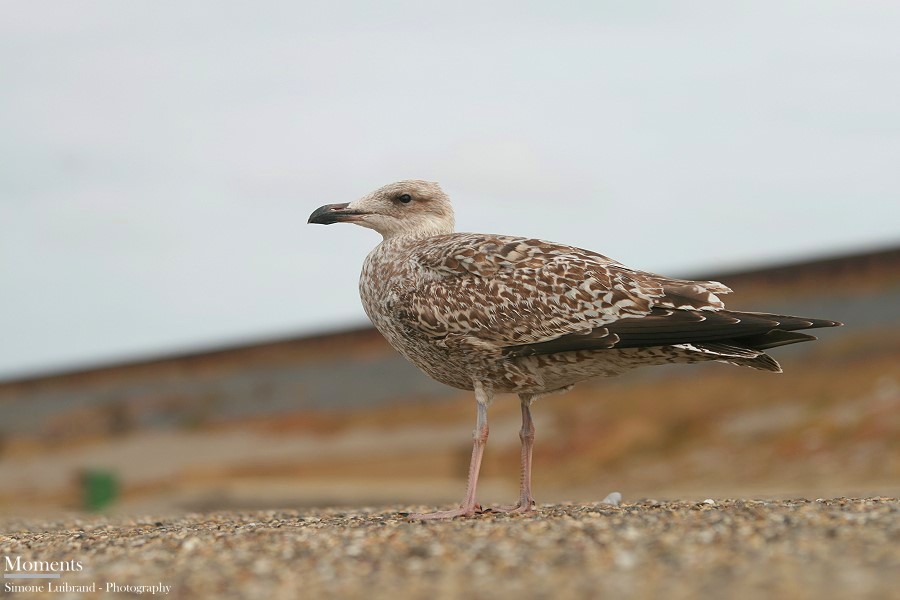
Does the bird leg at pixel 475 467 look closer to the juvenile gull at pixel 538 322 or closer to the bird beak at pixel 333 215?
the juvenile gull at pixel 538 322

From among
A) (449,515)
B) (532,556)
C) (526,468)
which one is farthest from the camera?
(526,468)

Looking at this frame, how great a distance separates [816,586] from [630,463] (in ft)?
39.2

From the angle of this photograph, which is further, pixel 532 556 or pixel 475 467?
pixel 475 467

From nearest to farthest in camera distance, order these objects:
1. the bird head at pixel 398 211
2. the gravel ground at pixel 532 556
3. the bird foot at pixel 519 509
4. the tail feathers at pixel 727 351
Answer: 1. the gravel ground at pixel 532 556
2. the tail feathers at pixel 727 351
3. the bird foot at pixel 519 509
4. the bird head at pixel 398 211

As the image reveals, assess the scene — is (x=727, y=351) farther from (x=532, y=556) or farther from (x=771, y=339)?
(x=532, y=556)

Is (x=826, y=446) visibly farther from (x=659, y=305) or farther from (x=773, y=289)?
(x=659, y=305)

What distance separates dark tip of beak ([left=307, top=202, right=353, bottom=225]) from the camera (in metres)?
7.36

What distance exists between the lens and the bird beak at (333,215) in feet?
24.1

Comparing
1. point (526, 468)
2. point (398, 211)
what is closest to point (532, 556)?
point (526, 468)

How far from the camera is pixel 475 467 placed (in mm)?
6262

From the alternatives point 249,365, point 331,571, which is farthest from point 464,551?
point 249,365

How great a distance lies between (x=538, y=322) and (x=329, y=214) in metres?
1.85

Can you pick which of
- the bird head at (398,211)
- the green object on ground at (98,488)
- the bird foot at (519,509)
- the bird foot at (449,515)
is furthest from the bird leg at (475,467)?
the green object on ground at (98,488)

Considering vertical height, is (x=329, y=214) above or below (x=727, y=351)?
above
